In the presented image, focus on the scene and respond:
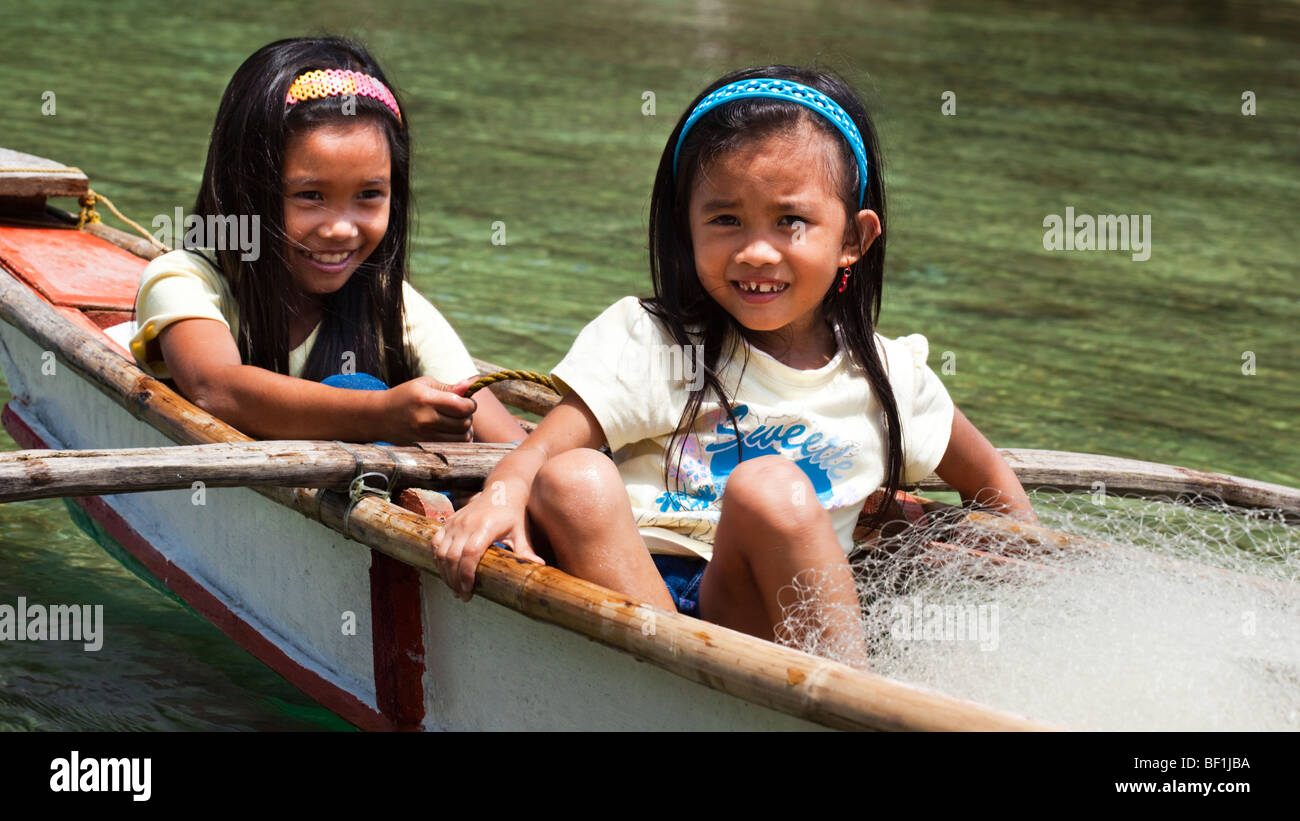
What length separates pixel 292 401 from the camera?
329 cm

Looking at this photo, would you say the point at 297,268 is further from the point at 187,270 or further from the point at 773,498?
the point at 773,498

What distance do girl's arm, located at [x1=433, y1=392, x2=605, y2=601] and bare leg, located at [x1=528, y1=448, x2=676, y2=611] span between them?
2.6 inches

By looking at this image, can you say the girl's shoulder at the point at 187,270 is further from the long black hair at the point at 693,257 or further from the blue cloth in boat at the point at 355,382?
the long black hair at the point at 693,257

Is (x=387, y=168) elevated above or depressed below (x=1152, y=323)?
above

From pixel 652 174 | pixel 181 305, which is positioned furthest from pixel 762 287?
pixel 652 174

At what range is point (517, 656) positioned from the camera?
9.04 ft

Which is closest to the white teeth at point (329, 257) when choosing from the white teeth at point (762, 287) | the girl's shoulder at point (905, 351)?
the white teeth at point (762, 287)

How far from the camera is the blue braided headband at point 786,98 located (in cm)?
278

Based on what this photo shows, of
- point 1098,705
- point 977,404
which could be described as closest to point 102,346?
point 1098,705

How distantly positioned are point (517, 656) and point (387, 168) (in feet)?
4.44

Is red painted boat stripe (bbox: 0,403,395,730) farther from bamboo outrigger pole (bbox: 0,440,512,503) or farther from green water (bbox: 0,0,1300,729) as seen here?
bamboo outrigger pole (bbox: 0,440,512,503)
